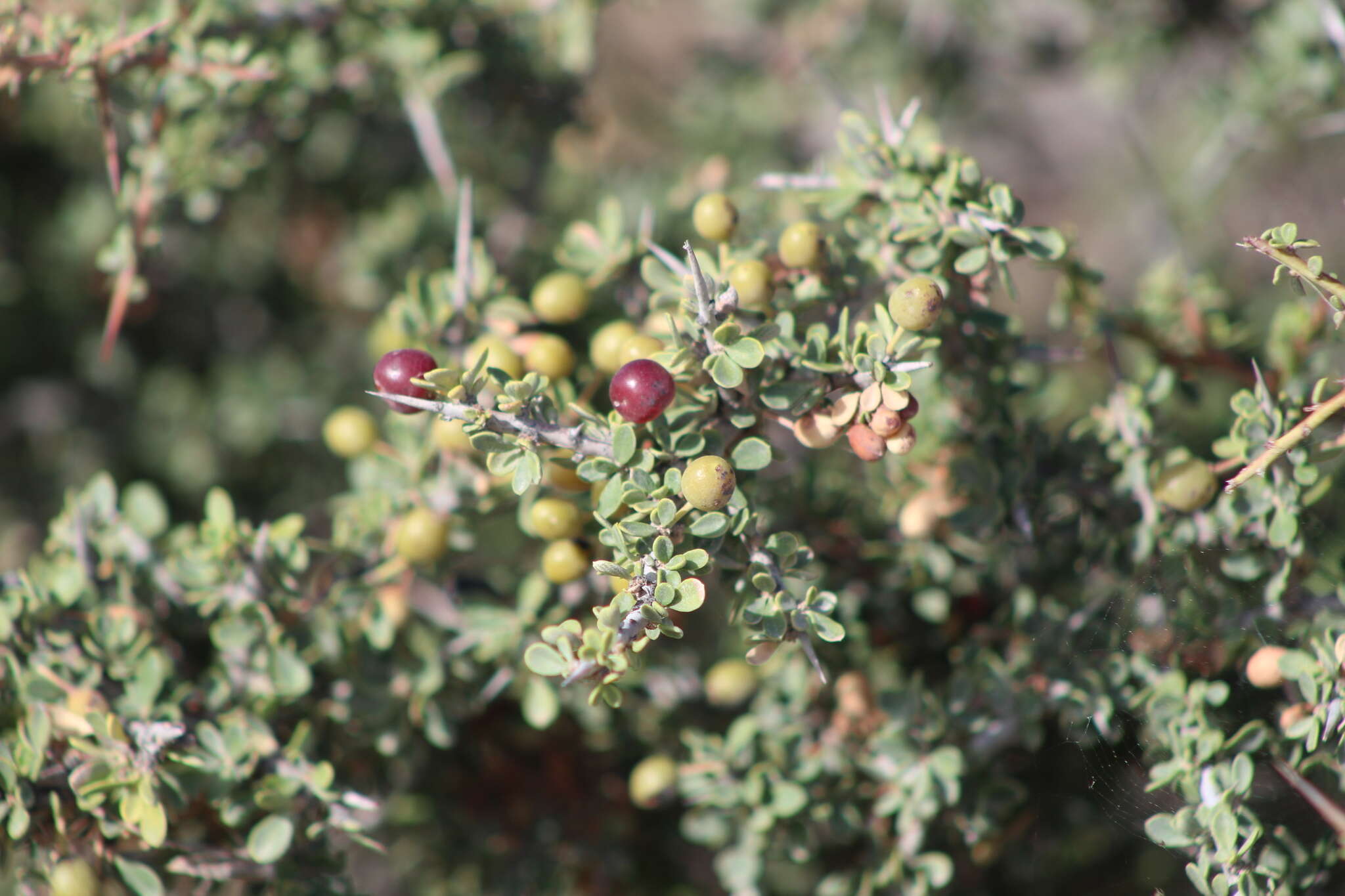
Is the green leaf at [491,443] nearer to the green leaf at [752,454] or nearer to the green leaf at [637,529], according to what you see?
the green leaf at [637,529]

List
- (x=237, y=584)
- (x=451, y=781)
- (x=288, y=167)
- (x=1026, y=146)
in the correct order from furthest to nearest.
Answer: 1. (x=1026, y=146)
2. (x=288, y=167)
3. (x=451, y=781)
4. (x=237, y=584)

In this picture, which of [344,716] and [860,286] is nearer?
[860,286]

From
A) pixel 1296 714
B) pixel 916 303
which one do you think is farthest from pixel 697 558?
pixel 1296 714

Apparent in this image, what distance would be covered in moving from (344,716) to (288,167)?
1.82 metres

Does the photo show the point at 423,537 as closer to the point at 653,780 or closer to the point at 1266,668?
the point at 653,780

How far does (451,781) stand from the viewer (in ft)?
5.84

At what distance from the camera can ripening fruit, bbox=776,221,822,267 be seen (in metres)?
1.25

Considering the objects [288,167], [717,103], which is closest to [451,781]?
[288,167]

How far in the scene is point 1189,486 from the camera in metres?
1.28

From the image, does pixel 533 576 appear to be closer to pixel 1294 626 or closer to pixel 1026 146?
pixel 1294 626

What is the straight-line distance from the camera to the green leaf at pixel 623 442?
3.33 feet

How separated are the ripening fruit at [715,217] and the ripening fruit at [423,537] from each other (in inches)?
22.8

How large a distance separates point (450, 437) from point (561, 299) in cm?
28

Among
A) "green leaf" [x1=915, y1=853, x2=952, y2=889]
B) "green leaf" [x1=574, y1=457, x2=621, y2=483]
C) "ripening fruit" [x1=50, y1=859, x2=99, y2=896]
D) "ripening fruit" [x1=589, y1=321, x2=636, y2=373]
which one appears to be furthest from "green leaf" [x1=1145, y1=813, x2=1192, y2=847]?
"ripening fruit" [x1=50, y1=859, x2=99, y2=896]
